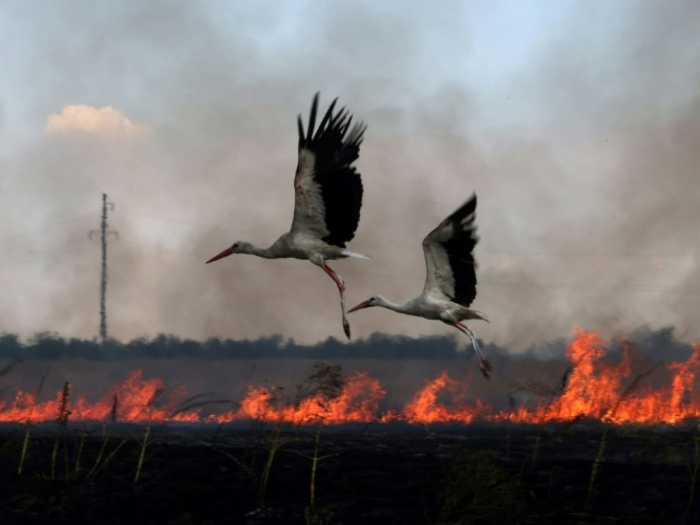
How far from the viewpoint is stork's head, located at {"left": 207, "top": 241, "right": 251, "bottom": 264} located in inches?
603

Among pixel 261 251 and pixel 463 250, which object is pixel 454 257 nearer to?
pixel 463 250

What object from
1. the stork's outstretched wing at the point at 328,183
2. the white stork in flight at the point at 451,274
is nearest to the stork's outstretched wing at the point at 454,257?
the white stork in flight at the point at 451,274

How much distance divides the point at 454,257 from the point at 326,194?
→ 2115mm

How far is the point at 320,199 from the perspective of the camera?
1368 centimetres

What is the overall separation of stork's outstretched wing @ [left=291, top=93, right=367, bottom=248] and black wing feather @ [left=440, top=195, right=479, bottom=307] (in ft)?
5.69

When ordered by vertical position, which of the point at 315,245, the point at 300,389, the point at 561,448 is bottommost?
the point at 561,448

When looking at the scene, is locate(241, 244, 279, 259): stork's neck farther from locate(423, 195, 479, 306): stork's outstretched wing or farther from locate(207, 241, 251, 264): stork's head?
locate(423, 195, 479, 306): stork's outstretched wing

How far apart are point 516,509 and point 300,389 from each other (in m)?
2.59

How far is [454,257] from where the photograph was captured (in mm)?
12898

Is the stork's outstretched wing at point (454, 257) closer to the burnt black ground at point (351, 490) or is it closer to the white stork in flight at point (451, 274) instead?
the white stork in flight at point (451, 274)

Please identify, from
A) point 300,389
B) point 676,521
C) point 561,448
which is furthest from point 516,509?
point 561,448

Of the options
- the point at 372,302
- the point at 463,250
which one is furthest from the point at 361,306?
the point at 463,250

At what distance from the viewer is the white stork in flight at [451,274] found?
41.2ft

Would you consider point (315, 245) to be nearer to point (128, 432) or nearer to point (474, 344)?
point (474, 344)
